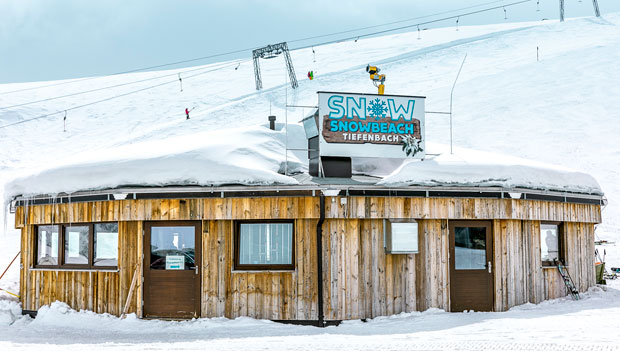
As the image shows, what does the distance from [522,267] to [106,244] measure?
8269 millimetres

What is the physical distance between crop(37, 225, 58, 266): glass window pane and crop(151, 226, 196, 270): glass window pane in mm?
2530

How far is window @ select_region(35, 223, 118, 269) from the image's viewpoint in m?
12.3

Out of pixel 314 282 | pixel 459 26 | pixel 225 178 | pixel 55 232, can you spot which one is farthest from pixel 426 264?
pixel 459 26

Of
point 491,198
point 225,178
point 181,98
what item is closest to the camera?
point 225,178

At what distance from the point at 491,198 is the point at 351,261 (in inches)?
122

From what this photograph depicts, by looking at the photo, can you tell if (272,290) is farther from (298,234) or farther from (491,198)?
(491,198)

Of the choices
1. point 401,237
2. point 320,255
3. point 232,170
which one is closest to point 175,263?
point 232,170

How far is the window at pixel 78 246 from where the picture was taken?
40.2 feet

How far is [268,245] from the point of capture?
11.7 metres

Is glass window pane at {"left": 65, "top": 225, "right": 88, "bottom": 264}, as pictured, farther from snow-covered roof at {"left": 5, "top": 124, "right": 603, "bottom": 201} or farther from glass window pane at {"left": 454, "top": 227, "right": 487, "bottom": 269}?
glass window pane at {"left": 454, "top": 227, "right": 487, "bottom": 269}

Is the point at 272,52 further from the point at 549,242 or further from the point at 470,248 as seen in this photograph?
the point at 470,248

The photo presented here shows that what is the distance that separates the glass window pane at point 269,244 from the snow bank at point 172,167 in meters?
0.89

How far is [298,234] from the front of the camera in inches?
456

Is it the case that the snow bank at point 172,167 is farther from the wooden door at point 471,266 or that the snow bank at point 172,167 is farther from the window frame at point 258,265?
the wooden door at point 471,266
